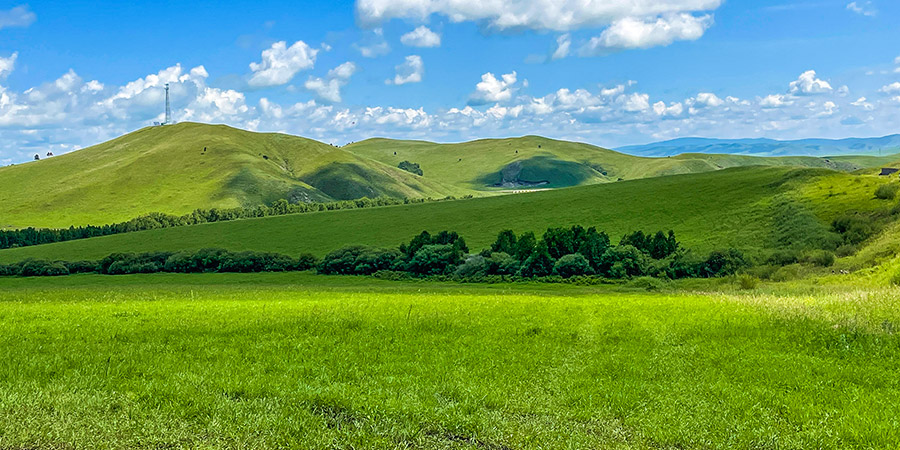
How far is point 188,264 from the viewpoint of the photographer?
110875 mm

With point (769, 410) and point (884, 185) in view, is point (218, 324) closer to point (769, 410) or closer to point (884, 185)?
point (769, 410)

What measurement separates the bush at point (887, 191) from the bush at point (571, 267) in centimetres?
4913

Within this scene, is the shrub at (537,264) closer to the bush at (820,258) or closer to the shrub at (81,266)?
the bush at (820,258)

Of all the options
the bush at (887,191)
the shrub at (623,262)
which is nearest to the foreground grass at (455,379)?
the shrub at (623,262)

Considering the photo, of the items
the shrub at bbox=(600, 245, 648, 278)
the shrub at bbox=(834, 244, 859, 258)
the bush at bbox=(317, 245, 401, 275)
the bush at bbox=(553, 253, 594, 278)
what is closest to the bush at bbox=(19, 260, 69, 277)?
the bush at bbox=(317, 245, 401, 275)

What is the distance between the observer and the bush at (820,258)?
72062 mm

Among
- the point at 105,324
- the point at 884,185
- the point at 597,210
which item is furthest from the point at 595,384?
the point at 597,210

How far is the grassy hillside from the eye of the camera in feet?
350

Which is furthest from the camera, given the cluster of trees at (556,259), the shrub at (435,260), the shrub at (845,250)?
the shrub at (435,260)

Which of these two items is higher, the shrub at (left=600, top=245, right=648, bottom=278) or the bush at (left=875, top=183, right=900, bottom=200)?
the bush at (left=875, top=183, right=900, bottom=200)

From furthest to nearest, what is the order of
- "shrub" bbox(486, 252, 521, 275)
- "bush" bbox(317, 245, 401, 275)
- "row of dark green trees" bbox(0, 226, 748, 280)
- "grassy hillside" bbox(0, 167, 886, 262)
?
"grassy hillside" bbox(0, 167, 886, 262), "bush" bbox(317, 245, 401, 275), "shrub" bbox(486, 252, 521, 275), "row of dark green trees" bbox(0, 226, 748, 280)

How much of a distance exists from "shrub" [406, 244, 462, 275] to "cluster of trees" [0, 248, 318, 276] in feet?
79.4

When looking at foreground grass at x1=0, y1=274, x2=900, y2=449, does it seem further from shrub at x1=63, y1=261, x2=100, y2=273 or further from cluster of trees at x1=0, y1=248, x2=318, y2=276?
shrub at x1=63, y1=261, x2=100, y2=273

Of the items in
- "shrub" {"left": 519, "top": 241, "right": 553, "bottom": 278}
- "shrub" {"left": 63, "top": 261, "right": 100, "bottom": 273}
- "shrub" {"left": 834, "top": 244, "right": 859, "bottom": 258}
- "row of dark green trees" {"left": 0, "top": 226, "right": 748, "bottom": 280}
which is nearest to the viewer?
"shrub" {"left": 834, "top": 244, "right": 859, "bottom": 258}
